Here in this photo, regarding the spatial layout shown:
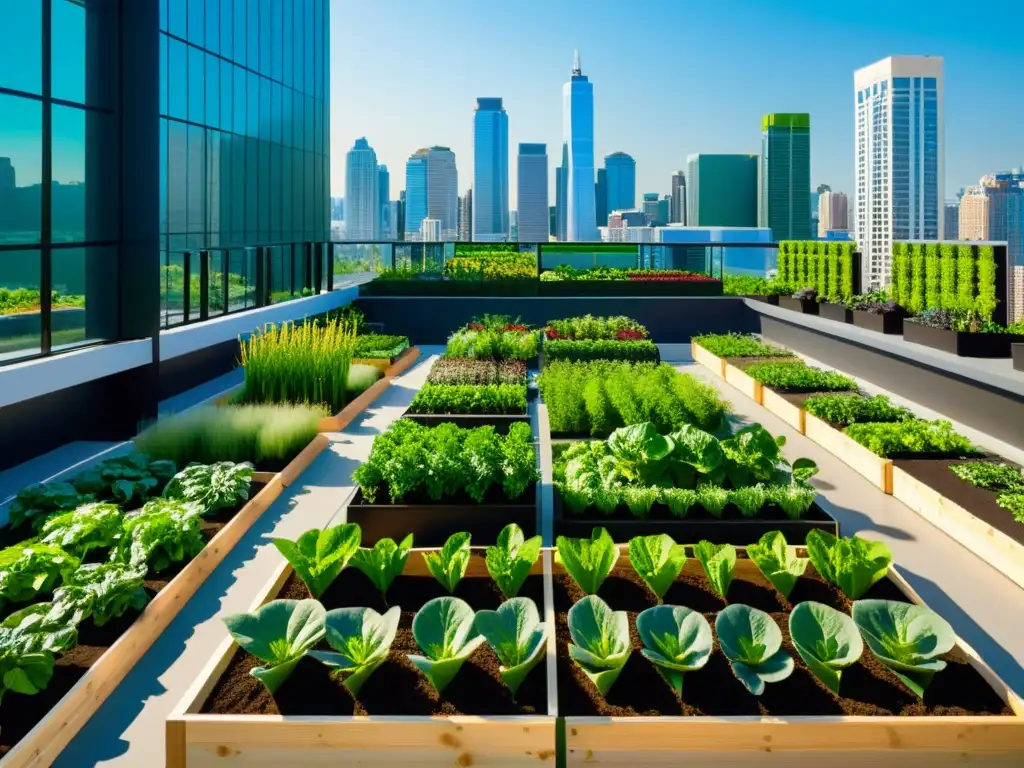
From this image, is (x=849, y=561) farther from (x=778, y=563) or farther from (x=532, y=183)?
(x=532, y=183)

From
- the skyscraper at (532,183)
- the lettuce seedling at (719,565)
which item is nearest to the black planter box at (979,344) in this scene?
the lettuce seedling at (719,565)

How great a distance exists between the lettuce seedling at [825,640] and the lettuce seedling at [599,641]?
617 mm

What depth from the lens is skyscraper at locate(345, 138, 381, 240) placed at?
57.5 metres

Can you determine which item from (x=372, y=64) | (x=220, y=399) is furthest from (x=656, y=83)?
(x=220, y=399)

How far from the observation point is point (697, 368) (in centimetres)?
1305

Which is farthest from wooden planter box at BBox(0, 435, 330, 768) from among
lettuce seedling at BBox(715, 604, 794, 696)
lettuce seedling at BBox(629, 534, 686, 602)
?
lettuce seedling at BBox(715, 604, 794, 696)

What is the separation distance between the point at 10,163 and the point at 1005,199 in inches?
1144

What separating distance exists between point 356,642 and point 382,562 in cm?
78

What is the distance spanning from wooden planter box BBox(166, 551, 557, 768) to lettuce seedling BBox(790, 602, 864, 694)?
0.97 meters

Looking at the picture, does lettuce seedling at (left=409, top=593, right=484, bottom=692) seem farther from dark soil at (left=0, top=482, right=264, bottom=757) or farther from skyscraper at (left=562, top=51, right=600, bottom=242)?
skyscraper at (left=562, top=51, right=600, bottom=242)

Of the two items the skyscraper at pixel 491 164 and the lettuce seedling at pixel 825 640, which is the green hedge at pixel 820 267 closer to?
the lettuce seedling at pixel 825 640

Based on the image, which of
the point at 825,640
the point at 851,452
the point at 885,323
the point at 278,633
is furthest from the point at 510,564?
the point at 885,323

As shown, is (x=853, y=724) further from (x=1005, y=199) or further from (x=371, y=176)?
(x=371, y=176)

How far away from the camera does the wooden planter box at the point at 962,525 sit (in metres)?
4.62
